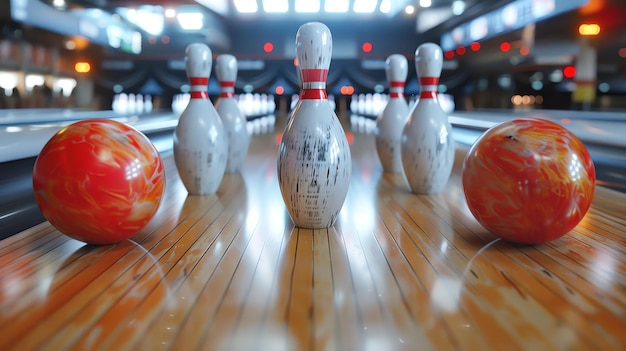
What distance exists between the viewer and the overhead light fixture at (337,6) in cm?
820

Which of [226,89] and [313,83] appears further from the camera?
[226,89]

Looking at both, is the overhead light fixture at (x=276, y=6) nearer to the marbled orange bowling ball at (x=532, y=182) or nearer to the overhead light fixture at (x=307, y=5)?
the overhead light fixture at (x=307, y=5)

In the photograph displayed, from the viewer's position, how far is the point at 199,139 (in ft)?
6.13

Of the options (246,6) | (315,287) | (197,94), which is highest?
(246,6)

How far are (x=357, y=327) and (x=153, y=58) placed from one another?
8.44 m

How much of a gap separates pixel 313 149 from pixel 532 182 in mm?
545

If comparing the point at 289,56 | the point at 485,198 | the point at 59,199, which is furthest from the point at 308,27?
the point at 289,56

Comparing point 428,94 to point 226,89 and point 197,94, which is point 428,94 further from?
point 226,89

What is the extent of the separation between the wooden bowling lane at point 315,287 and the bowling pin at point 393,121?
93cm

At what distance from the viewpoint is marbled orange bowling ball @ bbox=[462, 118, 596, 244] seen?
115cm

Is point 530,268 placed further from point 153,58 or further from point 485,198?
point 153,58

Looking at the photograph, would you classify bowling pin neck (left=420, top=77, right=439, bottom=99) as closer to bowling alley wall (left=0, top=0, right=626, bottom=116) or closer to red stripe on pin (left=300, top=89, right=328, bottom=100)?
red stripe on pin (left=300, top=89, right=328, bottom=100)

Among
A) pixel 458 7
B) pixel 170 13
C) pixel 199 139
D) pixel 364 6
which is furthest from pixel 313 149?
pixel 364 6

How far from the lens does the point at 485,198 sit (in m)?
1.23
